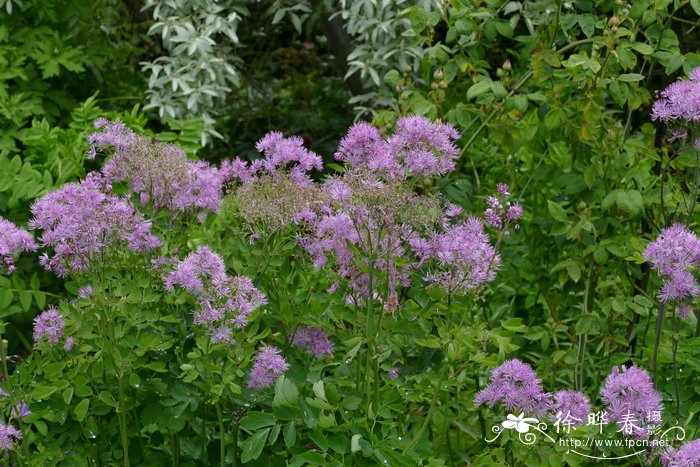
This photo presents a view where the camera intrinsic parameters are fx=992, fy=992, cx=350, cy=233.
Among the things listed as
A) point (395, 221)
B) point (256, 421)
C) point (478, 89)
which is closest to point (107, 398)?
point (256, 421)

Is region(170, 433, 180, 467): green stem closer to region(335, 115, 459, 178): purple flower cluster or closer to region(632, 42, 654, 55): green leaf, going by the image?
region(335, 115, 459, 178): purple flower cluster

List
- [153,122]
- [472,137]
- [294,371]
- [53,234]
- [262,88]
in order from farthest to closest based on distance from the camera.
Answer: [262,88], [153,122], [472,137], [294,371], [53,234]

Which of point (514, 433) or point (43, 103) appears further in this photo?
point (43, 103)

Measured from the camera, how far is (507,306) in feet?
12.2

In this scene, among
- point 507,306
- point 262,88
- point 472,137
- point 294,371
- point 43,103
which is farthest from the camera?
point 262,88

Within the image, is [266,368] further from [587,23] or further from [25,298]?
[587,23]

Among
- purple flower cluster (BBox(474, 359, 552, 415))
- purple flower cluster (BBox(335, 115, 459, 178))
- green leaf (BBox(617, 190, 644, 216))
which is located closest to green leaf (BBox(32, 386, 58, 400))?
purple flower cluster (BBox(335, 115, 459, 178))

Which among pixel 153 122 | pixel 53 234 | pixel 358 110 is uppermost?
pixel 53 234

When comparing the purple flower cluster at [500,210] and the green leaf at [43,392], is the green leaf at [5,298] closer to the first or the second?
the green leaf at [43,392]

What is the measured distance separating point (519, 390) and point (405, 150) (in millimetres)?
585

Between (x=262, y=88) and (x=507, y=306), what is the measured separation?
3.16 meters

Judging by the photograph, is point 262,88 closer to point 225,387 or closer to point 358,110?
point 358,110

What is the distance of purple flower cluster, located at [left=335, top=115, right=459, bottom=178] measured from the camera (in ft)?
7.05

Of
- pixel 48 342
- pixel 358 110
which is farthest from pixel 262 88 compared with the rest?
pixel 48 342
